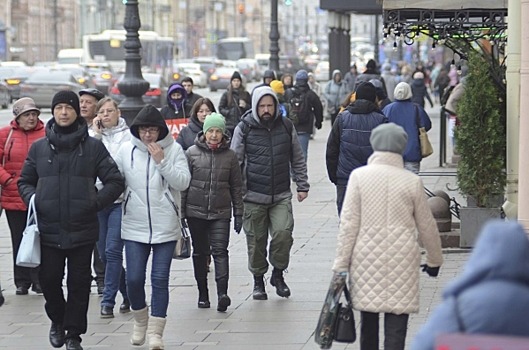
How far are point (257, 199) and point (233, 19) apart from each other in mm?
130593

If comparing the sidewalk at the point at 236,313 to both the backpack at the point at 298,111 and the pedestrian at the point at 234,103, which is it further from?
the backpack at the point at 298,111

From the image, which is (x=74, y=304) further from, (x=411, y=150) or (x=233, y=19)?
(x=233, y=19)

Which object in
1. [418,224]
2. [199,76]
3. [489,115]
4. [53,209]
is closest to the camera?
[418,224]

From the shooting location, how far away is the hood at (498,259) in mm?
3635

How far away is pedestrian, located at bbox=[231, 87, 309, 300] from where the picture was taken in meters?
10.6

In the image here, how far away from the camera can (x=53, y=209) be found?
8.69 m

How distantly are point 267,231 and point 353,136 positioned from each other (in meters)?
1.13

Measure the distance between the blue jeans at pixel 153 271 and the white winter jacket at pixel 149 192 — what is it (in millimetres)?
66

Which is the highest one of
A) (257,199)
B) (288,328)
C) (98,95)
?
(98,95)

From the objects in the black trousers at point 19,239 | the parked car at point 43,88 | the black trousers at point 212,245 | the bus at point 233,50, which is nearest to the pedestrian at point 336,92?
the parked car at point 43,88

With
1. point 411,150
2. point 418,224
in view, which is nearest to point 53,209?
point 418,224

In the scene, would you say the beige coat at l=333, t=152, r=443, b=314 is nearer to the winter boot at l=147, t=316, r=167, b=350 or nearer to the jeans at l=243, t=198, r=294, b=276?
the winter boot at l=147, t=316, r=167, b=350

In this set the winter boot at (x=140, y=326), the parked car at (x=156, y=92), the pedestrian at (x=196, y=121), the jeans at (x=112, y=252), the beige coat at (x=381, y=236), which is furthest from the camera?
the parked car at (x=156, y=92)

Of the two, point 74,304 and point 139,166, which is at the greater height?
point 139,166
